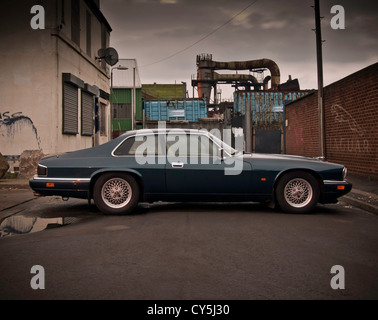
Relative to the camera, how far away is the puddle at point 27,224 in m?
5.29

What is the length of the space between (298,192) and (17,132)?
9558mm

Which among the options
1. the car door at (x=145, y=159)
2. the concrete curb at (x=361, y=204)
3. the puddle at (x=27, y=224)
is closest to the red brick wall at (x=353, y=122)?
the concrete curb at (x=361, y=204)

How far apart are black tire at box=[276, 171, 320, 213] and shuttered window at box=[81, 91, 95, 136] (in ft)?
36.8

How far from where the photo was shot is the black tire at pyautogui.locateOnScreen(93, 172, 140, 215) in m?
6.38

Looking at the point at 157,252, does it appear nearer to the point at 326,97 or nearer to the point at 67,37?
the point at 67,37

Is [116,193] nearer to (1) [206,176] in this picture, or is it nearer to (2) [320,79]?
(1) [206,176]

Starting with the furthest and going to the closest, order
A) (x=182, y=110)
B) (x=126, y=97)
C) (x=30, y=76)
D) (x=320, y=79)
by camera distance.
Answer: (x=126, y=97)
(x=182, y=110)
(x=320, y=79)
(x=30, y=76)

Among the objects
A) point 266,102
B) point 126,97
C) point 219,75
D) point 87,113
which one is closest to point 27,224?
point 87,113

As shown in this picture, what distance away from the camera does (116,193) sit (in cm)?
643

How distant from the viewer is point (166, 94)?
62.0 m

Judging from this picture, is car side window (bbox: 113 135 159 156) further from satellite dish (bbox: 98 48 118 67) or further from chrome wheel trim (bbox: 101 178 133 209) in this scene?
satellite dish (bbox: 98 48 118 67)

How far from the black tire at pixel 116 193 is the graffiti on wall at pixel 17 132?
7.16 metres

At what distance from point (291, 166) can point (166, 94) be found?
56679 millimetres
